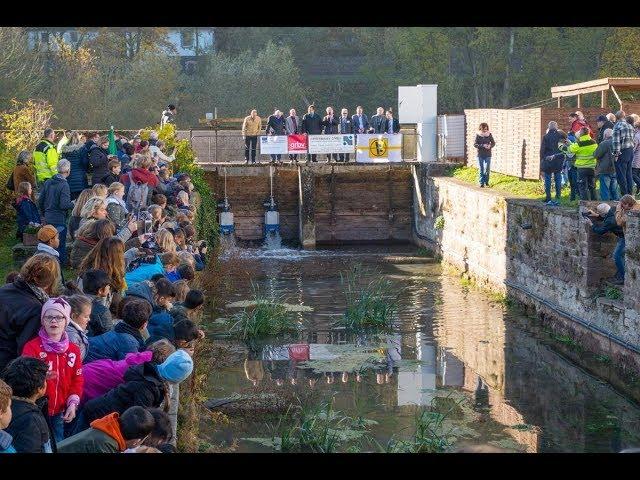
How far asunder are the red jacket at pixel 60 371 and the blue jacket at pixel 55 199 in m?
7.95

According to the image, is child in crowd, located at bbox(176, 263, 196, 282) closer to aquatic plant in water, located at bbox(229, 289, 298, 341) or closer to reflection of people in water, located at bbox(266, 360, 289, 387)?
reflection of people in water, located at bbox(266, 360, 289, 387)

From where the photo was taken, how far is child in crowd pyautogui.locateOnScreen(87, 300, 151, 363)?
27.4 feet

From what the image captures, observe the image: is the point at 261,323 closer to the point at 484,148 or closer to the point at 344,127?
the point at 484,148

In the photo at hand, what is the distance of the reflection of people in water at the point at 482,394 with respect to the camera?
15367 mm

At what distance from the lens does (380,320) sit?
65.7 feet

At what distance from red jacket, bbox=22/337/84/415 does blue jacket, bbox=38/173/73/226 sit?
7950 millimetres

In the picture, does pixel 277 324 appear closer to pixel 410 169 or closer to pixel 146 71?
pixel 410 169

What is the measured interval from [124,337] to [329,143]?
24927mm

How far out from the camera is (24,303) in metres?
7.74

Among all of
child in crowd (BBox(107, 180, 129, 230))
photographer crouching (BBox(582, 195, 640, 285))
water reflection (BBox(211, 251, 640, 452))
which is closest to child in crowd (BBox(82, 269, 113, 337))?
child in crowd (BBox(107, 180, 129, 230))

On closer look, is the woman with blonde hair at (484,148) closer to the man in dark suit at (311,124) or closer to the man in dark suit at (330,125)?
the man in dark suit at (330,125)
